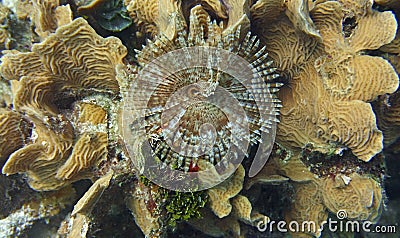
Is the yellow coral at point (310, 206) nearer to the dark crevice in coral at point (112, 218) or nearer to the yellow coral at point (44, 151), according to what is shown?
the dark crevice in coral at point (112, 218)

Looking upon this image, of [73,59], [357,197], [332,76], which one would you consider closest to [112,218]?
[73,59]

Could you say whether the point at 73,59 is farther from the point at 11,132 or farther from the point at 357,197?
the point at 357,197

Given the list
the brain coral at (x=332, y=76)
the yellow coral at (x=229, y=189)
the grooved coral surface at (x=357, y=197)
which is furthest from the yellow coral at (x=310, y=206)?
the yellow coral at (x=229, y=189)

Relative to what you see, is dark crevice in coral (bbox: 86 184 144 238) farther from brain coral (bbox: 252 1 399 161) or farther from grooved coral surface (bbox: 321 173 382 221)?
grooved coral surface (bbox: 321 173 382 221)

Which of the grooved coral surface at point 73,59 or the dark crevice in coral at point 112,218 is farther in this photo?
the dark crevice in coral at point 112,218

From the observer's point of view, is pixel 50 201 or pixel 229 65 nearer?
pixel 229 65

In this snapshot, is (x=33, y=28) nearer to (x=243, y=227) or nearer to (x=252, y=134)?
(x=252, y=134)

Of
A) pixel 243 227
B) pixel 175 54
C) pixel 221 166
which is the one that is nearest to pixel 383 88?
pixel 221 166

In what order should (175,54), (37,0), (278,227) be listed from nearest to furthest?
(175,54), (37,0), (278,227)
